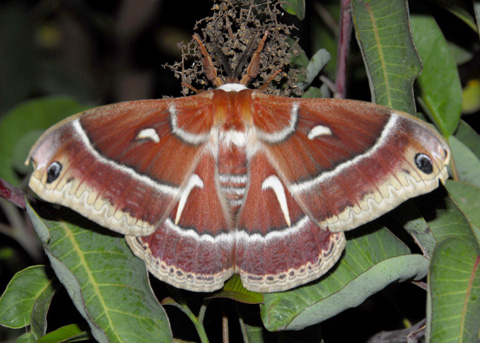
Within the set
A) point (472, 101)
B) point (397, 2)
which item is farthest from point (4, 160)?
point (472, 101)

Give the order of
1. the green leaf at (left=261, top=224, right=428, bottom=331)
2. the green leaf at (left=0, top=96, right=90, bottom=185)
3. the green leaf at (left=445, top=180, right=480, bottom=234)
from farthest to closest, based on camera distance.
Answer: the green leaf at (left=0, top=96, right=90, bottom=185) < the green leaf at (left=445, top=180, right=480, bottom=234) < the green leaf at (left=261, top=224, right=428, bottom=331)

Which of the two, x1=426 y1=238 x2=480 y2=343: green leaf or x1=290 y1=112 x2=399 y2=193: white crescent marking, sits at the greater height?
x1=290 y1=112 x2=399 y2=193: white crescent marking

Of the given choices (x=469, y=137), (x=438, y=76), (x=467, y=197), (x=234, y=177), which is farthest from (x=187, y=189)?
(x=469, y=137)

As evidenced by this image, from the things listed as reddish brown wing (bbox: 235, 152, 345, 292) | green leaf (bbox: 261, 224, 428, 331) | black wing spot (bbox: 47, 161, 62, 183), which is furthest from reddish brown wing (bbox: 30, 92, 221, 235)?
green leaf (bbox: 261, 224, 428, 331)

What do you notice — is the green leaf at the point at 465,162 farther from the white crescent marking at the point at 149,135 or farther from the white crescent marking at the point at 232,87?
the white crescent marking at the point at 149,135

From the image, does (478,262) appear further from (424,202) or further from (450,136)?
(450,136)

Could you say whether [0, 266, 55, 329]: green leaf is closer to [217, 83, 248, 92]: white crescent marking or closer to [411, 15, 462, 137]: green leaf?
[217, 83, 248, 92]: white crescent marking

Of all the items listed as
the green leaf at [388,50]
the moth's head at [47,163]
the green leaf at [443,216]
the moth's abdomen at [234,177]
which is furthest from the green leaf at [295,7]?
the moth's head at [47,163]
